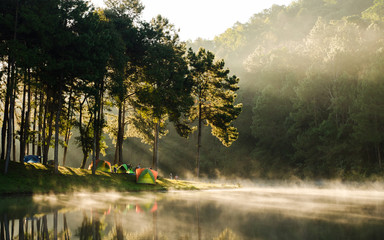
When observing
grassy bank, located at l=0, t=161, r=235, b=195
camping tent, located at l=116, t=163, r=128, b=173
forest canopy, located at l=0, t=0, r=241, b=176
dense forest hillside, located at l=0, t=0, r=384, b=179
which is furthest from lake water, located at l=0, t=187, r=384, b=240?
camping tent, located at l=116, t=163, r=128, b=173

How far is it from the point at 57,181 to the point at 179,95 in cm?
1616

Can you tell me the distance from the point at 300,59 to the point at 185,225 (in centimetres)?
7056

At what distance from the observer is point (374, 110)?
1801 inches

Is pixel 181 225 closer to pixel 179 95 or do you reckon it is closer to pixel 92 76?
pixel 92 76

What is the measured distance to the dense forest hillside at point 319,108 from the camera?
1900 inches

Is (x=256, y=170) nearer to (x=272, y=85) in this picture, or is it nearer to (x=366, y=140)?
(x=272, y=85)

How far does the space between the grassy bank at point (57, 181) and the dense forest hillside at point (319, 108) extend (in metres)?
29.8

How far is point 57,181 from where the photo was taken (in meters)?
24.5

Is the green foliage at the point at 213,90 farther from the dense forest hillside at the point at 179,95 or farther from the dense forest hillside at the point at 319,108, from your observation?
the dense forest hillside at the point at 319,108

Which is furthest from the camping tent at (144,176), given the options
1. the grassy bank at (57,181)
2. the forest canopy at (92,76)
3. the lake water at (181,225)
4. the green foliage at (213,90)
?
the lake water at (181,225)

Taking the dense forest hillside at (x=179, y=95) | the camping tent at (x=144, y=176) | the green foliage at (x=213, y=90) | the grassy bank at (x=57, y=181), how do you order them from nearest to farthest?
the grassy bank at (x=57, y=181) < the dense forest hillside at (x=179, y=95) < the camping tent at (x=144, y=176) < the green foliage at (x=213, y=90)

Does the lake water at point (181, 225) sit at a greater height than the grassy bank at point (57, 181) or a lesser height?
lesser

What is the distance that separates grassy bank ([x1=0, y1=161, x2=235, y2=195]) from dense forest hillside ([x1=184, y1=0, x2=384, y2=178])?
29.8m

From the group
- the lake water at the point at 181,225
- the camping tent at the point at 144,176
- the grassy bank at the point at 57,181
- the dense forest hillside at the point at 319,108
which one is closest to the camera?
the lake water at the point at 181,225
